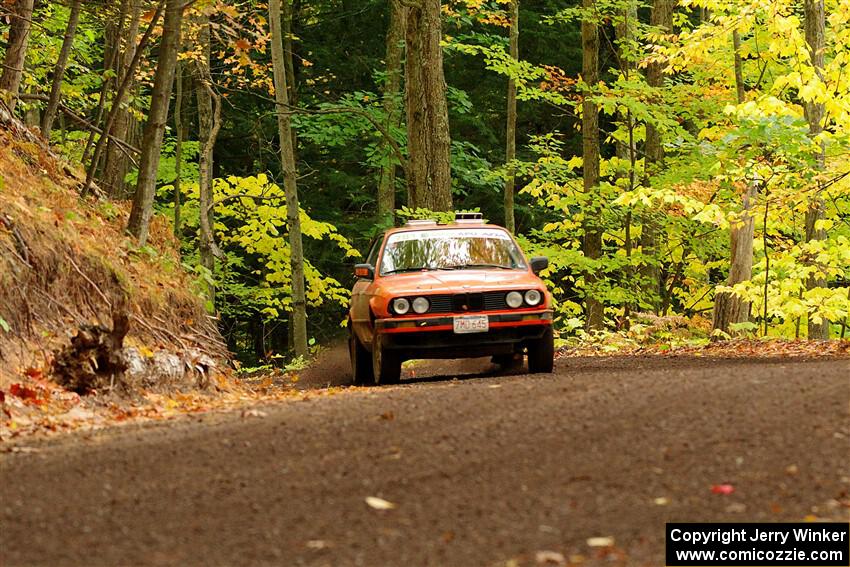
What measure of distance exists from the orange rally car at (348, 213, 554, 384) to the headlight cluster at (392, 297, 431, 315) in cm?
1

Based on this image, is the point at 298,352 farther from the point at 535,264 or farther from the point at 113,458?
the point at 113,458

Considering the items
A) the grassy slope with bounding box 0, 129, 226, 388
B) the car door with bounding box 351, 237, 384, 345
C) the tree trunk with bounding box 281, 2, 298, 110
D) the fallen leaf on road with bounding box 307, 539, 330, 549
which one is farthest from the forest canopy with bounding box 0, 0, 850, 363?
the fallen leaf on road with bounding box 307, 539, 330, 549

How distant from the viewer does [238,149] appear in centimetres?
3588

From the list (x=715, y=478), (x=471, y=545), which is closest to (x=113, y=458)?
(x=471, y=545)

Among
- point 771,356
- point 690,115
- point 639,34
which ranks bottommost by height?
point 771,356

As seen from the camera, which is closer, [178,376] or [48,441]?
[48,441]

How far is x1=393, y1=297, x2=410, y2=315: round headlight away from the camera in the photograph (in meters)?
12.3

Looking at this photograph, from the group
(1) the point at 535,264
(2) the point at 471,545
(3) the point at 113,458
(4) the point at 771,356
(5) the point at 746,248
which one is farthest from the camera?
(5) the point at 746,248

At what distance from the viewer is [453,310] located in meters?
12.4

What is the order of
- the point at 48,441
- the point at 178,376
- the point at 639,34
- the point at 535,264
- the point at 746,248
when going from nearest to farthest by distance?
the point at 48,441
the point at 178,376
the point at 535,264
the point at 746,248
the point at 639,34

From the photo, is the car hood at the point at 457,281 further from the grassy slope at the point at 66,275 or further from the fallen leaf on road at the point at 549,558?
the fallen leaf on road at the point at 549,558

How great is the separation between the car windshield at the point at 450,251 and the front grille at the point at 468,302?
3.15ft

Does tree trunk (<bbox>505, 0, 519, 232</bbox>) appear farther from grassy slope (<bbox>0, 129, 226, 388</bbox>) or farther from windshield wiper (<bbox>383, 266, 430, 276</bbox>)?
windshield wiper (<bbox>383, 266, 430, 276</bbox>)

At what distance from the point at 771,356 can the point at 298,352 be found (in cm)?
1357
